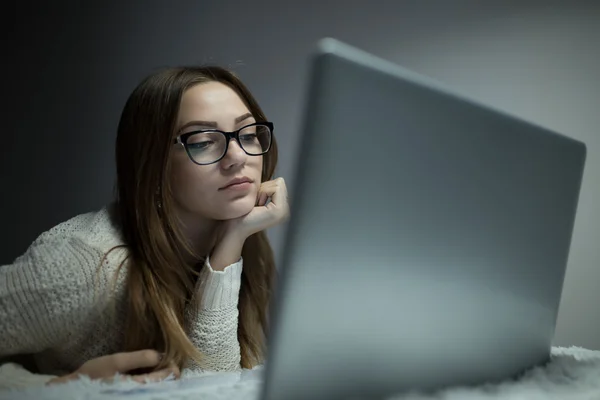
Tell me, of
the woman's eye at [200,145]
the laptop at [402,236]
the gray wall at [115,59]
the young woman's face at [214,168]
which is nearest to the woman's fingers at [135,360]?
the young woman's face at [214,168]

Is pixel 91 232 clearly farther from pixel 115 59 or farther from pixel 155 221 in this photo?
pixel 115 59

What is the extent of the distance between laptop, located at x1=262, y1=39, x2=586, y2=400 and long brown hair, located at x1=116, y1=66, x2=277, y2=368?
71 cm

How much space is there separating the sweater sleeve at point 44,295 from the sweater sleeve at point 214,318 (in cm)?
24

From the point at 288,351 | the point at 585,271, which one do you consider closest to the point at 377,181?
the point at 288,351

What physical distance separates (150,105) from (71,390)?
2.70 ft

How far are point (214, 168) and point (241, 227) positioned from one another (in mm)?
151

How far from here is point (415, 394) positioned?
0.54 metres

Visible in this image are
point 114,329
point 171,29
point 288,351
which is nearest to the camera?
point 288,351

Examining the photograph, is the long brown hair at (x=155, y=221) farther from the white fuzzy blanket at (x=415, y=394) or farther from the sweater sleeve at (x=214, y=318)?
the white fuzzy blanket at (x=415, y=394)

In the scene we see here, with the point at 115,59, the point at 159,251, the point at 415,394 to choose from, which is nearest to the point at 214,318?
the point at 159,251

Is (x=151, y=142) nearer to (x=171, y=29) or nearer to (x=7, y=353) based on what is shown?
(x=7, y=353)

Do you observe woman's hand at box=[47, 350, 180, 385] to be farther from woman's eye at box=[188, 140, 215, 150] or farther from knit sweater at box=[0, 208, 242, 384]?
woman's eye at box=[188, 140, 215, 150]

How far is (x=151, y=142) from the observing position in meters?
1.28

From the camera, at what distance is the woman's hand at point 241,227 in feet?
4.25
